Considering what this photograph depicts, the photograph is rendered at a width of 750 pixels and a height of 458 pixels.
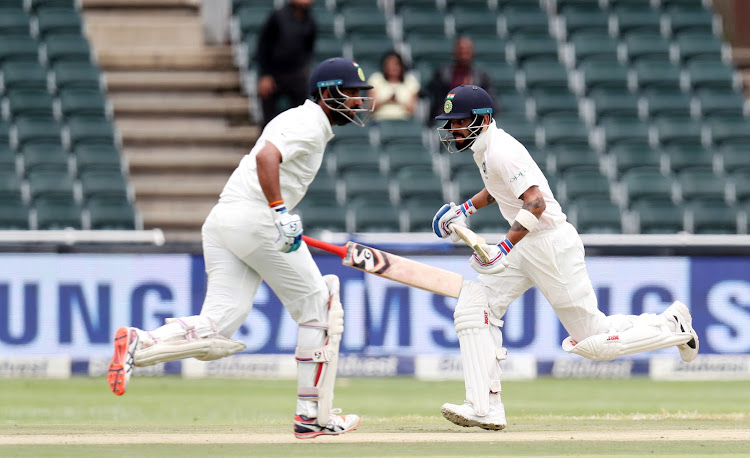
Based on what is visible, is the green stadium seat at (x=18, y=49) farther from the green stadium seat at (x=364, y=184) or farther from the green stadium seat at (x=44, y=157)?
the green stadium seat at (x=364, y=184)

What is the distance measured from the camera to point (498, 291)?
21.2 ft

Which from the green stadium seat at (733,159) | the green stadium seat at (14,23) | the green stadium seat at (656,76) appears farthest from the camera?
the green stadium seat at (14,23)

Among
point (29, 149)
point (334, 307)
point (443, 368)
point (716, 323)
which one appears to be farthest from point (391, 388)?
point (29, 149)

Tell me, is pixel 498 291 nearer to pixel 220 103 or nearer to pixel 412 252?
pixel 412 252

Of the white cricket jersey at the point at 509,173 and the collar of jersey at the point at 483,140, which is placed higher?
the collar of jersey at the point at 483,140

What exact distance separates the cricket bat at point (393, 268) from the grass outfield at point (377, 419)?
74 cm

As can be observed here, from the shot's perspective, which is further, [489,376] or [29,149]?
[29,149]

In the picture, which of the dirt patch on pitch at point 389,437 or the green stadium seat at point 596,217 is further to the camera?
the green stadium seat at point 596,217

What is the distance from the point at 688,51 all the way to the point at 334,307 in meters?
9.31

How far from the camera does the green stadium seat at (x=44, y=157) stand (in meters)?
12.3

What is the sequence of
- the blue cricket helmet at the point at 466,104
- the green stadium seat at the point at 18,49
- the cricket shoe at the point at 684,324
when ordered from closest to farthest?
the blue cricket helmet at the point at 466,104 < the cricket shoe at the point at 684,324 < the green stadium seat at the point at 18,49

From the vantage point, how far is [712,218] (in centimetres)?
1196

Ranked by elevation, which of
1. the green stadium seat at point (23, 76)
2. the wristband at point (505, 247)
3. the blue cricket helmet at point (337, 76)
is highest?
the green stadium seat at point (23, 76)

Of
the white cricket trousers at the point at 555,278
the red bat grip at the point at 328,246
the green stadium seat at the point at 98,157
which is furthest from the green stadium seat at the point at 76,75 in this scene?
the white cricket trousers at the point at 555,278
